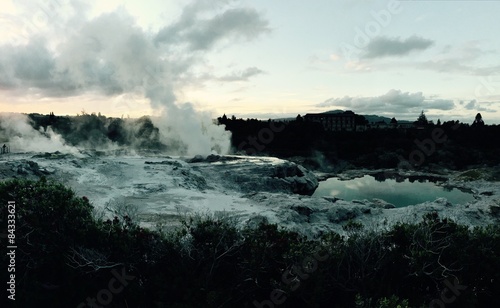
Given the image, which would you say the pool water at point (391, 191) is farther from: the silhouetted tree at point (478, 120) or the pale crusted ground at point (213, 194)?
the silhouetted tree at point (478, 120)

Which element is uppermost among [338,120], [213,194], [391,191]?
[338,120]

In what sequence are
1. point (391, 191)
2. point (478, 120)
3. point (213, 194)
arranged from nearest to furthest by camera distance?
1. point (213, 194)
2. point (391, 191)
3. point (478, 120)

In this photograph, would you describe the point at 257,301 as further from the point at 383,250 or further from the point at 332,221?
the point at 332,221

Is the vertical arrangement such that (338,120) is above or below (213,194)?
above

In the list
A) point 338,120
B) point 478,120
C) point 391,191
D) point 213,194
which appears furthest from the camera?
point 338,120

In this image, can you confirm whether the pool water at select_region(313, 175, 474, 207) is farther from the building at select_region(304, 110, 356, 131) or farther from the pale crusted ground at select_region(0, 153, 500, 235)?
the building at select_region(304, 110, 356, 131)

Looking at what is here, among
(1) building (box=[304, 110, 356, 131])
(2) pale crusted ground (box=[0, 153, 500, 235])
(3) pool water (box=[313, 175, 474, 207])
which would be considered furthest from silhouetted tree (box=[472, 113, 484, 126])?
(2) pale crusted ground (box=[0, 153, 500, 235])

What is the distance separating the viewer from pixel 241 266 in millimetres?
12398

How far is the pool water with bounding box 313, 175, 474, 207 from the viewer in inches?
1690

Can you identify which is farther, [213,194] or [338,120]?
[338,120]

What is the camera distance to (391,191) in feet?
157

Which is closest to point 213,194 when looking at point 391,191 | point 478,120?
point 391,191

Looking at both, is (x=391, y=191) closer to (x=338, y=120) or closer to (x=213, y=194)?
(x=213, y=194)

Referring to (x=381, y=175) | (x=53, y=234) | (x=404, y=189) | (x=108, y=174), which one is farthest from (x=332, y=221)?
(x=381, y=175)
